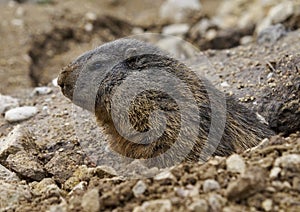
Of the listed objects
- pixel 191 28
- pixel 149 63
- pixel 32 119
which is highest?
pixel 191 28

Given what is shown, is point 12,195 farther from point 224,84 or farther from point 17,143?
point 224,84

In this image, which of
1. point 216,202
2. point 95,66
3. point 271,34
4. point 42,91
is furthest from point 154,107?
point 271,34

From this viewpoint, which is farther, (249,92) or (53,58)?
(53,58)

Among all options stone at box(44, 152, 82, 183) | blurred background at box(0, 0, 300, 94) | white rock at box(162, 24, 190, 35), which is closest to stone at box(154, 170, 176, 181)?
stone at box(44, 152, 82, 183)

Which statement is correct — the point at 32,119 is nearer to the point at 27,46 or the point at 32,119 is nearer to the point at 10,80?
the point at 10,80

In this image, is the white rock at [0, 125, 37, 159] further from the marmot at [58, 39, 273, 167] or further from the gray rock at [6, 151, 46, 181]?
the marmot at [58, 39, 273, 167]

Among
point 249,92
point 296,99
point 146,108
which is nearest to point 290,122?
point 296,99

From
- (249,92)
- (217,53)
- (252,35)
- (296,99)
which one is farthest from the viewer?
(252,35)
